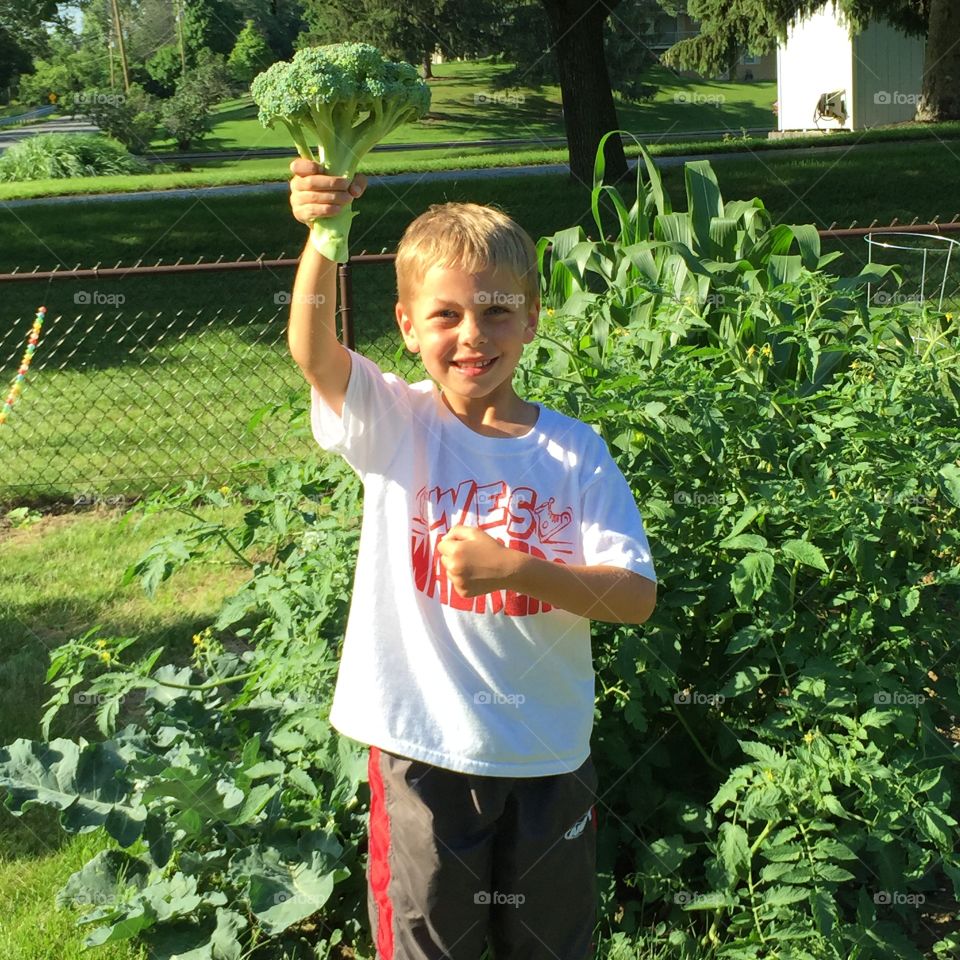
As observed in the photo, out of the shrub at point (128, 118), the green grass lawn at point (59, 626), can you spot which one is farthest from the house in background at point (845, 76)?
the green grass lawn at point (59, 626)

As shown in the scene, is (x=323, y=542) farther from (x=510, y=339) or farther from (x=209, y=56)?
(x=209, y=56)

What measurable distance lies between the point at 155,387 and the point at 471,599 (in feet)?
23.2

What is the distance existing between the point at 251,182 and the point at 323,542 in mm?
18704

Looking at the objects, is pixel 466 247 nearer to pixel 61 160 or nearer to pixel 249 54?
pixel 61 160

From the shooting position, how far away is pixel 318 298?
1.79m

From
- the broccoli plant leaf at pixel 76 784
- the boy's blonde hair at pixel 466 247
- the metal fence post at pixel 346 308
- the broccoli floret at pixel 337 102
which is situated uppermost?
the broccoli floret at pixel 337 102

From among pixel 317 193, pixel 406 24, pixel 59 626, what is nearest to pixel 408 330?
pixel 317 193

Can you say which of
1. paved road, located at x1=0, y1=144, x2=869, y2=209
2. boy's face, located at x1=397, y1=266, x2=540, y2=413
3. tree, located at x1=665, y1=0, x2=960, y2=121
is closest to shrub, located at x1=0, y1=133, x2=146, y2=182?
paved road, located at x1=0, y1=144, x2=869, y2=209

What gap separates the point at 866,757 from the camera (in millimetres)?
2459

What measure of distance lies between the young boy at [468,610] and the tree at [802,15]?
57.1 ft

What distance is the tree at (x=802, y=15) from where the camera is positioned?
1770cm

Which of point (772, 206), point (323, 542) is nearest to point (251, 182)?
point (772, 206)

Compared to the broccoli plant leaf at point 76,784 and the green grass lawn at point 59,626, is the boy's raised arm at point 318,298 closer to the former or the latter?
the broccoli plant leaf at point 76,784

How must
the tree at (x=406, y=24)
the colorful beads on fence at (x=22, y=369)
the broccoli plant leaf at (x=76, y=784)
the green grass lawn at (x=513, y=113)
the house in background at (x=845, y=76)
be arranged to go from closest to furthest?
1. the broccoli plant leaf at (x=76, y=784)
2. the colorful beads on fence at (x=22, y=369)
3. the house in background at (x=845, y=76)
4. the tree at (x=406, y=24)
5. the green grass lawn at (x=513, y=113)
